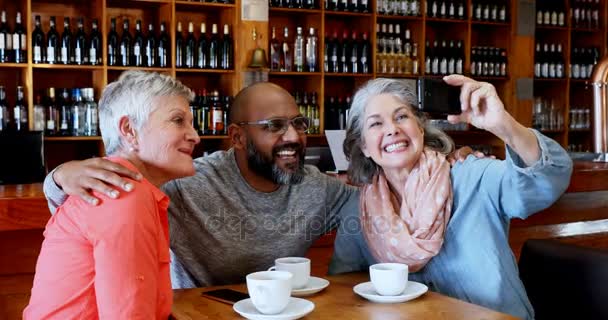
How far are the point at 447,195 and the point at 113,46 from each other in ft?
12.0

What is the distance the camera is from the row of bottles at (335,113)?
5.74m

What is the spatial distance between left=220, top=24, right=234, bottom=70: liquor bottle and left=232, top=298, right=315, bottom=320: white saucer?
390 centimetres

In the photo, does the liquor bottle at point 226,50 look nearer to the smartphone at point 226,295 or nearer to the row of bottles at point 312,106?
the row of bottles at point 312,106

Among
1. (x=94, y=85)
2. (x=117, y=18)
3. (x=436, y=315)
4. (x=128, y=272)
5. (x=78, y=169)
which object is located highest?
(x=117, y=18)

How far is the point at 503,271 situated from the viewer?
179cm

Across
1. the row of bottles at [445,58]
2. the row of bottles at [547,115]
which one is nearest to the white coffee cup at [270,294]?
the row of bottles at [445,58]

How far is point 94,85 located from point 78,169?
12.3 ft

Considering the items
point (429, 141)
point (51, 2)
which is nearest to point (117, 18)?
point (51, 2)

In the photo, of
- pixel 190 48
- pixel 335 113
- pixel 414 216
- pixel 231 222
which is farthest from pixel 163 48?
pixel 414 216

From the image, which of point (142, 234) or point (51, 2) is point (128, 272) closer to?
point (142, 234)

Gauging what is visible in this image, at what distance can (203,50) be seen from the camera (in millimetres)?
5246

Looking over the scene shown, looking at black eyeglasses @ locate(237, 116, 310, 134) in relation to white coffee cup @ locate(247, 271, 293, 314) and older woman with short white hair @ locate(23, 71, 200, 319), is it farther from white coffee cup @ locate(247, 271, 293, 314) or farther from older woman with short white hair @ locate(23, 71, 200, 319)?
white coffee cup @ locate(247, 271, 293, 314)

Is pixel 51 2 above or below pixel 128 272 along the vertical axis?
above

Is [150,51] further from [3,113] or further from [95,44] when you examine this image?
[3,113]
